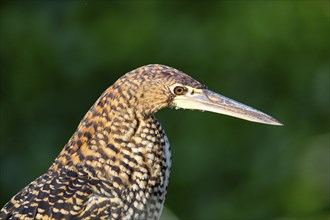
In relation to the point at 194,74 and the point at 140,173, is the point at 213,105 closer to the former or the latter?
the point at 140,173

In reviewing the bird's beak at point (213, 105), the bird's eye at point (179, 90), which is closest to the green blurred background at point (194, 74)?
the bird's beak at point (213, 105)

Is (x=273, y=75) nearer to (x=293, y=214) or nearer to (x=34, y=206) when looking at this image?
(x=293, y=214)

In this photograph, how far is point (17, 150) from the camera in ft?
29.3

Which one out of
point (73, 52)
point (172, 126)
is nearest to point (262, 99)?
point (172, 126)

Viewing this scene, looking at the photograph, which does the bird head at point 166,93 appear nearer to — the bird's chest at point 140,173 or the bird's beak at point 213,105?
the bird's beak at point 213,105

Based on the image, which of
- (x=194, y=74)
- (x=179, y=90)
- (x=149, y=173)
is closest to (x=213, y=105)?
(x=179, y=90)

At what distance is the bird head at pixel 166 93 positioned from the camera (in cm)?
480

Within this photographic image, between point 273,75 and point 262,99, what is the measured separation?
0.25 meters

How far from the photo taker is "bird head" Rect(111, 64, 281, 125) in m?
4.80

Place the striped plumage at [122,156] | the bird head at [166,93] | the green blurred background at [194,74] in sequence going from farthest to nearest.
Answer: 1. the green blurred background at [194,74]
2. the bird head at [166,93]
3. the striped plumage at [122,156]

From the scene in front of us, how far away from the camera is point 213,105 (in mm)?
4863

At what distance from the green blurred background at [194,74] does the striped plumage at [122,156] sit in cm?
397

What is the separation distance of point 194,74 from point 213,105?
4303mm

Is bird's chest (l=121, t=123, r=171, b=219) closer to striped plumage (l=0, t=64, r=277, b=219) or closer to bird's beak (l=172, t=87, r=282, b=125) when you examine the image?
striped plumage (l=0, t=64, r=277, b=219)
